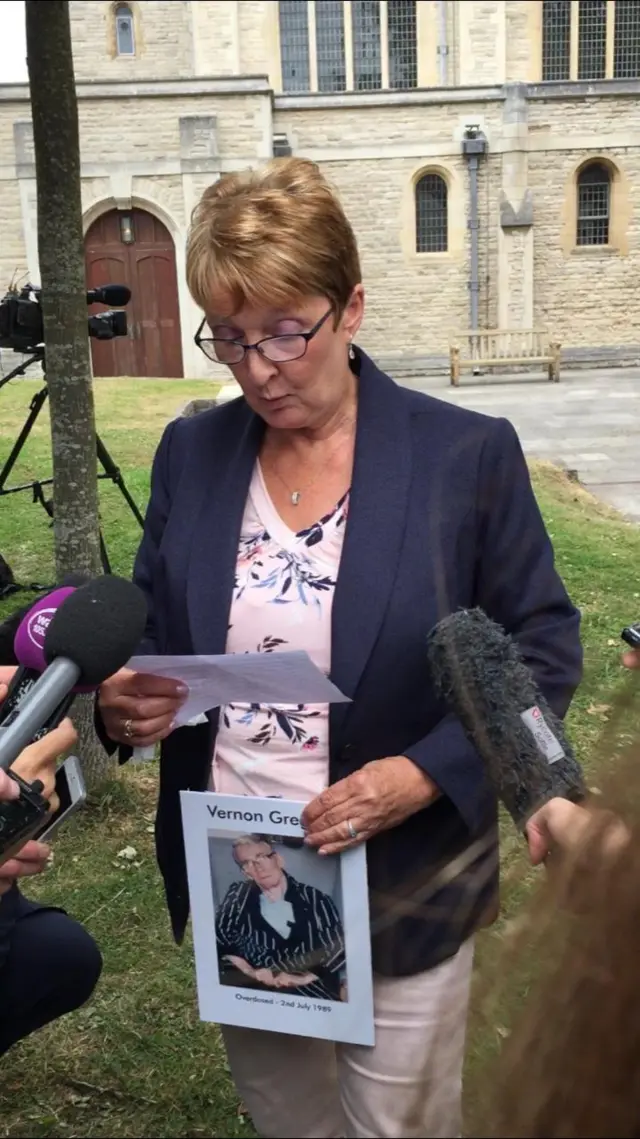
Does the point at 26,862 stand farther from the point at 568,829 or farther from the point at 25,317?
the point at 25,317

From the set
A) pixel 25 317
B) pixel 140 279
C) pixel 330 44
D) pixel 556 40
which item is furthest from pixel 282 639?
pixel 556 40

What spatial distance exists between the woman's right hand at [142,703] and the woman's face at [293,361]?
0.41 metres

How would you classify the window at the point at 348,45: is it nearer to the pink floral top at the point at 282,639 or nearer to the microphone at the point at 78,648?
the pink floral top at the point at 282,639

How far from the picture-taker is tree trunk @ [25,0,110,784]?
2.60 metres

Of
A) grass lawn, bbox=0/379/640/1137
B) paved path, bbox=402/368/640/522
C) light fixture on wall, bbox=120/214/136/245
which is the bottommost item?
paved path, bbox=402/368/640/522

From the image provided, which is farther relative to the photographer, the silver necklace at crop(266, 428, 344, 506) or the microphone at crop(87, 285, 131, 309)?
the microphone at crop(87, 285, 131, 309)

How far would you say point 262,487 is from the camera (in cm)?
149

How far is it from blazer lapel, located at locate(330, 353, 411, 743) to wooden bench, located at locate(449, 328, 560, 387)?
57.2 feet

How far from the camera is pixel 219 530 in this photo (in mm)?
1438

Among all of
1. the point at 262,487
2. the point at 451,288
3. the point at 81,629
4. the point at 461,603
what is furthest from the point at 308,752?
the point at 451,288

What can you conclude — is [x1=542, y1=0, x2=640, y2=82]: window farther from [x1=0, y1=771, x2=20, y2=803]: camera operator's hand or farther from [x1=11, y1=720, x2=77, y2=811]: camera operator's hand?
[x1=0, y1=771, x2=20, y2=803]: camera operator's hand

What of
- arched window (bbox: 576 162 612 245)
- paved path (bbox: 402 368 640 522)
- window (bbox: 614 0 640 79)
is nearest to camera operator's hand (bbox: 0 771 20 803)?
paved path (bbox: 402 368 640 522)

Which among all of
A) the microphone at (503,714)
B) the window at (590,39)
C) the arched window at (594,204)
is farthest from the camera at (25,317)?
the window at (590,39)

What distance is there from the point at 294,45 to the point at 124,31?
13.9 feet
